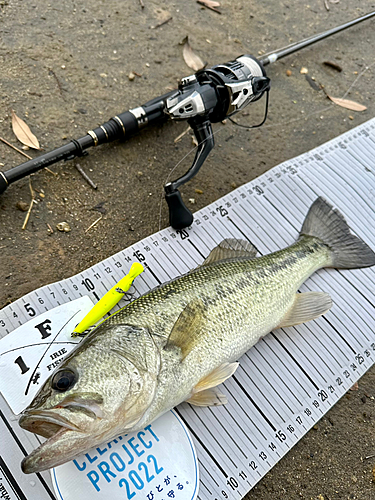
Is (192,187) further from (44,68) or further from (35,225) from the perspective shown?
(44,68)

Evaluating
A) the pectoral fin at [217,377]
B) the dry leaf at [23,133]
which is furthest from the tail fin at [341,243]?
the dry leaf at [23,133]

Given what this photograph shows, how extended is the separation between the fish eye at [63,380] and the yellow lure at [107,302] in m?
0.59

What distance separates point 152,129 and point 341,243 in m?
1.84

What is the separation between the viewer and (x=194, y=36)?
13.5ft

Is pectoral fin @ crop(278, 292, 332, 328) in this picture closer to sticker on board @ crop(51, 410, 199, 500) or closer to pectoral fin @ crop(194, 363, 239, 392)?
pectoral fin @ crop(194, 363, 239, 392)

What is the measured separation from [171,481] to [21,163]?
2419mm

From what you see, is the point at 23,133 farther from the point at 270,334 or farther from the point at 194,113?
the point at 270,334

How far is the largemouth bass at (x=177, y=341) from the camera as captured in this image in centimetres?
176

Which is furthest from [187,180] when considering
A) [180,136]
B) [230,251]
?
[180,136]

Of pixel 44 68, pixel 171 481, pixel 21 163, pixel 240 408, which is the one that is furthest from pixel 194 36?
pixel 171 481

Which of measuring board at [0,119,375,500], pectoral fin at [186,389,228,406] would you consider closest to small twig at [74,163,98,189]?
measuring board at [0,119,375,500]

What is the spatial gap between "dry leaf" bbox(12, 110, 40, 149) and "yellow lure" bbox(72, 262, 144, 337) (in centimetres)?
Result: 137

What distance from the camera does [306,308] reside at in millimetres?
2678

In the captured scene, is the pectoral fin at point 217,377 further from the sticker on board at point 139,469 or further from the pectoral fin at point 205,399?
the sticker on board at point 139,469
